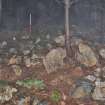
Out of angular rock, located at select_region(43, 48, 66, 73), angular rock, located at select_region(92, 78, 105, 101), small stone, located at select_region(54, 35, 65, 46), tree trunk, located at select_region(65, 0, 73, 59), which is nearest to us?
angular rock, located at select_region(92, 78, 105, 101)

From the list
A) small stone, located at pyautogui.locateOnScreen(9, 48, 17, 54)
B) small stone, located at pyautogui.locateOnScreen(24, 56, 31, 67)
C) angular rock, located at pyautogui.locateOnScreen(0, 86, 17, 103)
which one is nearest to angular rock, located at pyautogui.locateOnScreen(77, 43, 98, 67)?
small stone, located at pyautogui.locateOnScreen(24, 56, 31, 67)

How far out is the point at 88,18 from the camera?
14773 millimetres

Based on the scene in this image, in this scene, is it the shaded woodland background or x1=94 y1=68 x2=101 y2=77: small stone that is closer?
x1=94 y1=68 x2=101 y2=77: small stone

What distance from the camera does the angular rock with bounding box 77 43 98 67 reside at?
39.3 ft

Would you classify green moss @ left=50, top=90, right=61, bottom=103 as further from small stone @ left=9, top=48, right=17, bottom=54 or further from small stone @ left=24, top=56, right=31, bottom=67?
small stone @ left=9, top=48, right=17, bottom=54

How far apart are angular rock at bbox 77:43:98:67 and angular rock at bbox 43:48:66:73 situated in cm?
62

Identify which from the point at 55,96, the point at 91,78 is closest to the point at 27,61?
the point at 55,96

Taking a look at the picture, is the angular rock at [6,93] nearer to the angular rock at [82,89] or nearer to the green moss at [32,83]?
the green moss at [32,83]

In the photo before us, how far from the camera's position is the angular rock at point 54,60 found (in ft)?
38.4

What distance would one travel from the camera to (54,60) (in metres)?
11.8

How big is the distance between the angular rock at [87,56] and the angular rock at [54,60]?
2.02 feet

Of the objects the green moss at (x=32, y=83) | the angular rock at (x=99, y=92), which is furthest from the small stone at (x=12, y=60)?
the angular rock at (x=99, y=92)

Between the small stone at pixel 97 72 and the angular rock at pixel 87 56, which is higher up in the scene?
the angular rock at pixel 87 56

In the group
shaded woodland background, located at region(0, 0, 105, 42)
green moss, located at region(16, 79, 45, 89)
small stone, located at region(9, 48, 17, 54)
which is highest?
shaded woodland background, located at region(0, 0, 105, 42)
